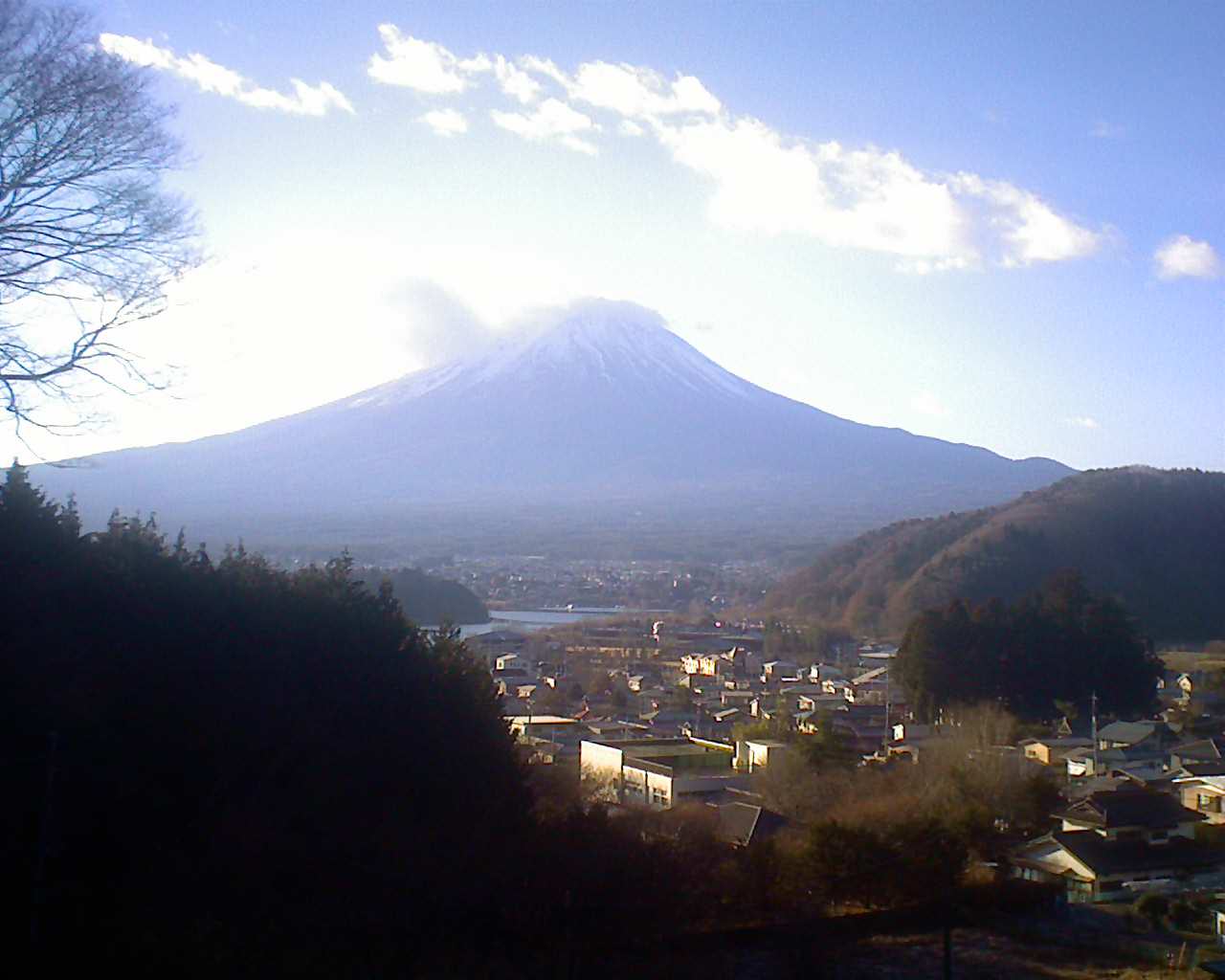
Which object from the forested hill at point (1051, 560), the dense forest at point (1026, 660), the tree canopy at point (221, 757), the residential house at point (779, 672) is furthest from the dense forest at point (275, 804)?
the forested hill at point (1051, 560)

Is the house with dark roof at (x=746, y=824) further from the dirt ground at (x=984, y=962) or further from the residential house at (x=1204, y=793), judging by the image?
the residential house at (x=1204, y=793)

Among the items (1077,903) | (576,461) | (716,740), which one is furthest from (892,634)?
(576,461)

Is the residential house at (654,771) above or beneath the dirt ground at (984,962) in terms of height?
above

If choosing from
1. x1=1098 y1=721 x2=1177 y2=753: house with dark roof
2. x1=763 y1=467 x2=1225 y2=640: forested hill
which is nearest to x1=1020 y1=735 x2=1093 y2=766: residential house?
x1=1098 y1=721 x2=1177 y2=753: house with dark roof

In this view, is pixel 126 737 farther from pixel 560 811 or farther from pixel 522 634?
pixel 522 634

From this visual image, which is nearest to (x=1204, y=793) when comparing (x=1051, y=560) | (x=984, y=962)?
(x=984, y=962)

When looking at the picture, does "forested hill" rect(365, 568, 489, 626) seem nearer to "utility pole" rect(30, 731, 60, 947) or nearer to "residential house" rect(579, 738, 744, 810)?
"residential house" rect(579, 738, 744, 810)
